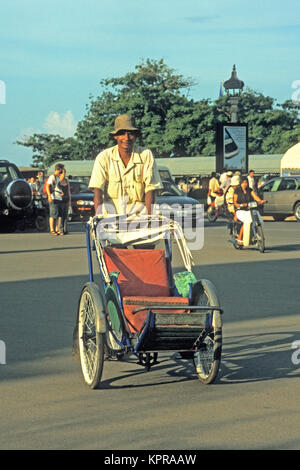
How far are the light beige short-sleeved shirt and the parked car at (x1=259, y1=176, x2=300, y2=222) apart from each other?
26389 millimetres

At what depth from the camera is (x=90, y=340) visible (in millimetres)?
7035

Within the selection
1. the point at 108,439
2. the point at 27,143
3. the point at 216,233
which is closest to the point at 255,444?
the point at 108,439

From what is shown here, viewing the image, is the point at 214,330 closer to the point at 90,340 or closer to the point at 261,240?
the point at 90,340

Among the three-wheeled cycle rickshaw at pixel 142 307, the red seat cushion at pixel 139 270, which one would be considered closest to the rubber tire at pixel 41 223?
the three-wheeled cycle rickshaw at pixel 142 307

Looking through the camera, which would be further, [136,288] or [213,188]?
[213,188]

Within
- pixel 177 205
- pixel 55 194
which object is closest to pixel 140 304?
pixel 55 194

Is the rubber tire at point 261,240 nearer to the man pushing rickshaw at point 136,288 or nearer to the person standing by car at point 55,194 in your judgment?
the person standing by car at point 55,194

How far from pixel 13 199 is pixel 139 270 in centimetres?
1976

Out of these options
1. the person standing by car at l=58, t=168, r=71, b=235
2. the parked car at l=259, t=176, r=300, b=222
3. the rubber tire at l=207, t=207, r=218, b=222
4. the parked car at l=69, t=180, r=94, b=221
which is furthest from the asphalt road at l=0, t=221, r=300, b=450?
the rubber tire at l=207, t=207, r=218, b=222

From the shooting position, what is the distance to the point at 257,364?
7.59 metres

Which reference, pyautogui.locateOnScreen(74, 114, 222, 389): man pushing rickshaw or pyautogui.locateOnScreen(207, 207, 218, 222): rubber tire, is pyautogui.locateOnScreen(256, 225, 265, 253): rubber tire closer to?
pyautogui.locateOnScreen(74, 114, 222, 389): man pushing rickshaw

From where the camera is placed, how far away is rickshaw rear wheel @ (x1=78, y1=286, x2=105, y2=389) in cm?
662
